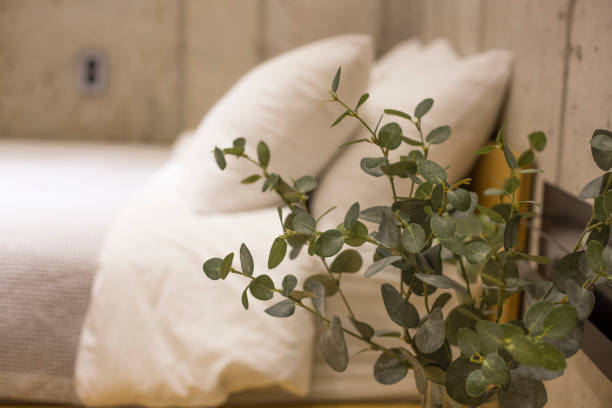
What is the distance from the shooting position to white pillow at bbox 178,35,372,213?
46.2 inches

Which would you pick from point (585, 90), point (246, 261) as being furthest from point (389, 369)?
point (585, 90)

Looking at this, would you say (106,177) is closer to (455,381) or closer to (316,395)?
(316,395)

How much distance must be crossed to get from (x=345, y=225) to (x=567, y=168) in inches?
19.2

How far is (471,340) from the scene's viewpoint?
46cm

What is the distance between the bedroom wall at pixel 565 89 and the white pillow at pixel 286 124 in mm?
303

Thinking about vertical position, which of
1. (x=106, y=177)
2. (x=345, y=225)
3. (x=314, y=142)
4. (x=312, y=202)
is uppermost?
(x=345, y=225)

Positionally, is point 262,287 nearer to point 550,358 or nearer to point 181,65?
point 550,358

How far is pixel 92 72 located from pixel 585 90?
8.89 ft

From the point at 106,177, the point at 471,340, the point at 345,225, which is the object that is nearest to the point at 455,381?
the point at 471,340

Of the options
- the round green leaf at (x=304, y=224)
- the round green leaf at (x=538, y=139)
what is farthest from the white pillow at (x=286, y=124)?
the round green leaf at (x=304, y=224)

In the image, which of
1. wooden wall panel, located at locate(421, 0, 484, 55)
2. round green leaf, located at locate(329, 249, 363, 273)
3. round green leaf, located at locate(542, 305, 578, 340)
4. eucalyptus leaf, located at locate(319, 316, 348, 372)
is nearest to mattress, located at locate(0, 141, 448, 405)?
round green leaf, located at locate(329, 249, 363, 273)

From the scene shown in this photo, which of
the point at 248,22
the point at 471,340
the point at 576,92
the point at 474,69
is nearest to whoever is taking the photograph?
the point at 471,340

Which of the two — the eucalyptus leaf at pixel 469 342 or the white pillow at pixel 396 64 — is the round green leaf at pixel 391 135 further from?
the white pillow at pixel 396 64

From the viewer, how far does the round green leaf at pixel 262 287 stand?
1.75ft
